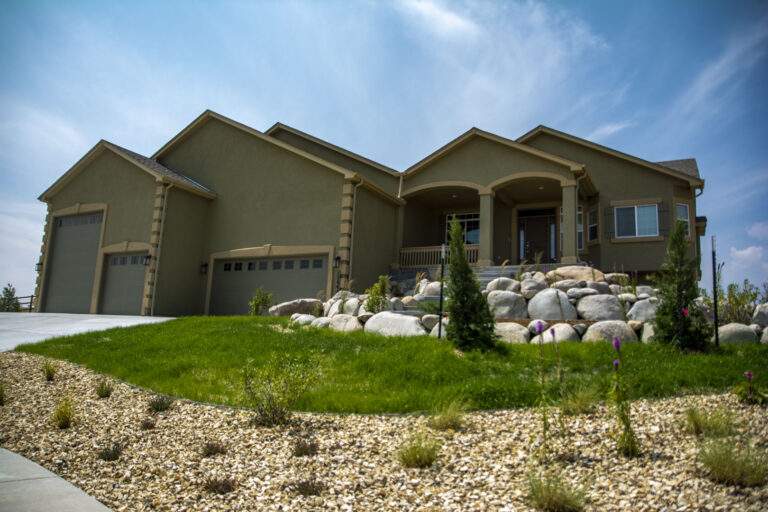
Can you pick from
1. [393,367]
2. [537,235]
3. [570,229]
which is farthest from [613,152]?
[393,367]

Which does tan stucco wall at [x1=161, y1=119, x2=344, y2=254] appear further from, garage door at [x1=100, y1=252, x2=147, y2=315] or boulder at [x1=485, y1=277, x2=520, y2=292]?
boulder at [x1=485, y1=277, x2=520, y2=292]

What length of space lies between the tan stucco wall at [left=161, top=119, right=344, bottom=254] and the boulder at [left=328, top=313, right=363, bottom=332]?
5238 mm

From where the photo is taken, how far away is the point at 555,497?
3514 mm

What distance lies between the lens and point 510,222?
2028 centimetres

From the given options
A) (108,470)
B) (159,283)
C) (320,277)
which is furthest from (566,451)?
(159,283)

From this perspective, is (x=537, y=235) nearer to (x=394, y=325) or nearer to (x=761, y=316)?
(x=761, y=316)

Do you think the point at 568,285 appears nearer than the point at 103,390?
No

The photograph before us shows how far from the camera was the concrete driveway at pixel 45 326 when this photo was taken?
1228cm

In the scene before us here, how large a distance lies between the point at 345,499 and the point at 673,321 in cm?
627

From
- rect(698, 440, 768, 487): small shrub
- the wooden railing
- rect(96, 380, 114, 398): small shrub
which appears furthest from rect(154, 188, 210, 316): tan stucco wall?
rect(698, 440, 768, 487): small shrub

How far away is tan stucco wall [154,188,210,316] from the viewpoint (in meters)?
17.6

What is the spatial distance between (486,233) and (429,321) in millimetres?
7502

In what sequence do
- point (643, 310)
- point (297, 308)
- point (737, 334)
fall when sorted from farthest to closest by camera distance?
1. point (297, 308)
2. point (643, 310)
3. point (737, 334)

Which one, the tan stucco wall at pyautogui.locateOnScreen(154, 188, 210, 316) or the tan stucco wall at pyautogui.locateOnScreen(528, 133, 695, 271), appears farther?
the tan stucco wall at pyautogui.locateOnScreen(154, 188, 210, 316)
